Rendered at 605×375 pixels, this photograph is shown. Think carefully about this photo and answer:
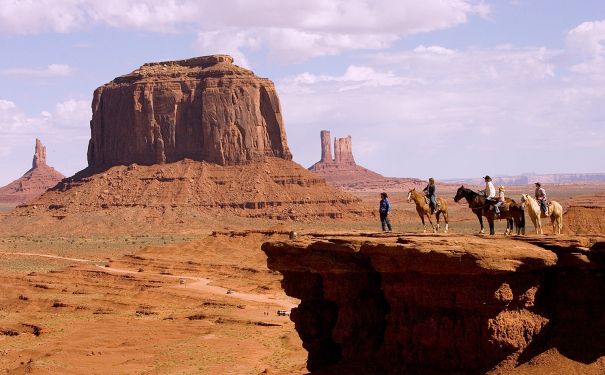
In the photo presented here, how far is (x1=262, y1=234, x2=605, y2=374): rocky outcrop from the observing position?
67.2 ft

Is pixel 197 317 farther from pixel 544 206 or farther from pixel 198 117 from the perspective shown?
pixel 198 117

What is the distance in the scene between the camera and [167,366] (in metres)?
33.0

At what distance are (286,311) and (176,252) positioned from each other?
2991 cm

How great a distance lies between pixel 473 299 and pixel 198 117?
101m

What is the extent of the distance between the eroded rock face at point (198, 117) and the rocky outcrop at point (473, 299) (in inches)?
3813

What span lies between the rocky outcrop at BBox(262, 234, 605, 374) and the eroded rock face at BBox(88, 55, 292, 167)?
96.9 m

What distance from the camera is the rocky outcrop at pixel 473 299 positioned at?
67.2ft

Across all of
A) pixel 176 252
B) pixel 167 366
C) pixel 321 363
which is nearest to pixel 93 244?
pixel 176 252

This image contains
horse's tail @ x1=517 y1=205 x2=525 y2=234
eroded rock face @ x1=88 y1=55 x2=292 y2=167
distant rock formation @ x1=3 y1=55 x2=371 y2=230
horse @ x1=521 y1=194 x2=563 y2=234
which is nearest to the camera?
horse @ x1=521 y1=194 x2=563 y2=234

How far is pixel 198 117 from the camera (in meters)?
120

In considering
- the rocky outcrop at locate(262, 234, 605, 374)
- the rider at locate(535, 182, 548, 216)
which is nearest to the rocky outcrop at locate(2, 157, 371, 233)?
the rider at locate(535, 182, 548, 216)

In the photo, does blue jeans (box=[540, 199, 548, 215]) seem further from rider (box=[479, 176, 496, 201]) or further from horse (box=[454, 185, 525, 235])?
rider (box=[479, 176, 496, 201])

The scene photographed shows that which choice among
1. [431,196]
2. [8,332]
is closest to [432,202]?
[431,196]

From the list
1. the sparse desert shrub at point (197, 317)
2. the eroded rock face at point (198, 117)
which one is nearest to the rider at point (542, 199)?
the sparse desert shrub at point (197, 317)
